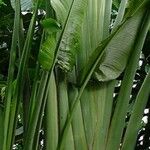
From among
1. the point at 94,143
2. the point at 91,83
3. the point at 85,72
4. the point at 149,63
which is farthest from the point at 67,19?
the point at 149,63

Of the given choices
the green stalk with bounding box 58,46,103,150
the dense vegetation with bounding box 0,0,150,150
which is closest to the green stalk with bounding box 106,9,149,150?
the dense vegetation with bounding box 0,0,150,150

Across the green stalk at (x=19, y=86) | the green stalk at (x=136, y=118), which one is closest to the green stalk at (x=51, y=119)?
the green stalk at (x=19, y=86)

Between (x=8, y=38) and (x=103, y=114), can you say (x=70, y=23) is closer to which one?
(x=103, y=114)

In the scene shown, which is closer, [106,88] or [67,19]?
[67,19]

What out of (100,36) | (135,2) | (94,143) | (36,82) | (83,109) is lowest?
(94,143)

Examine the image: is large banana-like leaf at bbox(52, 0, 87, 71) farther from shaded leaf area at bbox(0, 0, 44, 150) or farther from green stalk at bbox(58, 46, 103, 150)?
shaded leaf area at bbox(0, 0, 44, 150)

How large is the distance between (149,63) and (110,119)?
27.9 inches

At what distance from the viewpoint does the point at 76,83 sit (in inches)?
49.8

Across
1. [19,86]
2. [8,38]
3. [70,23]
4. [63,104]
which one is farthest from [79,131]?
[8,38]

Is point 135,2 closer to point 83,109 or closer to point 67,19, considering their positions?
point 67,19

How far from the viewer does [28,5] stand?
1453 mm

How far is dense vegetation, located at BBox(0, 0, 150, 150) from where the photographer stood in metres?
1.08

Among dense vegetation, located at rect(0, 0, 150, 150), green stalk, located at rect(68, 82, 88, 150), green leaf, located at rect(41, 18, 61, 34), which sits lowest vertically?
green stalk, located at rect(68, 82, 88, 150)

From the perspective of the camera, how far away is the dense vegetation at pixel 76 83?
108 centimetres
